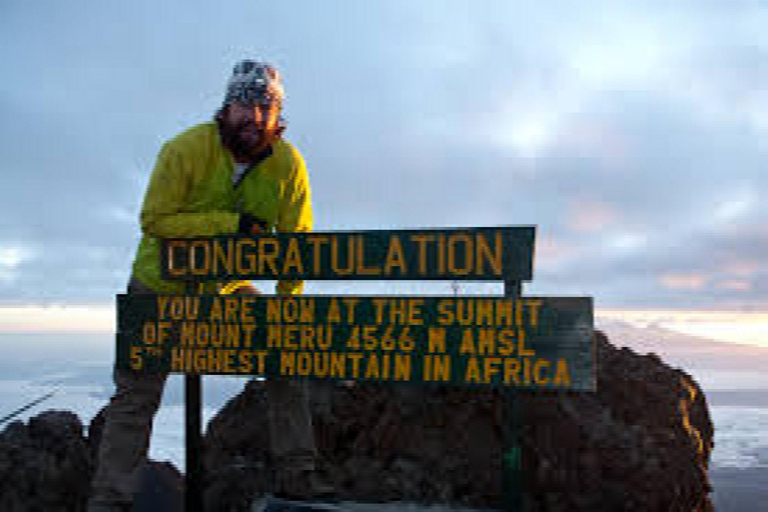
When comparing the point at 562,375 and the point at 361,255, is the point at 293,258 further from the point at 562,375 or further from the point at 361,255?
the point at 562,375

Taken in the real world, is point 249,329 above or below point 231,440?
above

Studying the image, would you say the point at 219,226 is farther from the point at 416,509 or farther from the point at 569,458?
the point at 569,458

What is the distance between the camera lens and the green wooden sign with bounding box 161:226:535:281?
520 cm

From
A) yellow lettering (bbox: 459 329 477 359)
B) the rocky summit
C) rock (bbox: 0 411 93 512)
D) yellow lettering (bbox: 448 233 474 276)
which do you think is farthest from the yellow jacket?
rock (bbox: 0 411 93 512)

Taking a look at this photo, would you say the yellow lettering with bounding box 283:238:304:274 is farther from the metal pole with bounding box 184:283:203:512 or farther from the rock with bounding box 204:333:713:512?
the rock with bounding box 204:333:713:512

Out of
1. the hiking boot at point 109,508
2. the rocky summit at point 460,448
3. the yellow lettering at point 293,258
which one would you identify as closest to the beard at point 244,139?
the yellow lettering at point 293,258

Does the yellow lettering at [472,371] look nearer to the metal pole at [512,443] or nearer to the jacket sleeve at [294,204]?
the metal pole at [512,443]

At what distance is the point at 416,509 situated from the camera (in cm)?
561

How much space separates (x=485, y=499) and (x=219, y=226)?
10.5ft

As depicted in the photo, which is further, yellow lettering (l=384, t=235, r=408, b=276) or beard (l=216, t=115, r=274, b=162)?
beard (l=216, t=115, r=274, b=162)

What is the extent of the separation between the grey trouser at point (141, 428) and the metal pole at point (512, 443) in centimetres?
173

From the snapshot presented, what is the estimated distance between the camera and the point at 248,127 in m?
5.71

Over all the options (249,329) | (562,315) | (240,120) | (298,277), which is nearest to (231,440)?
(249,329)

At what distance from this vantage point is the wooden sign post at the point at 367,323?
509cm
